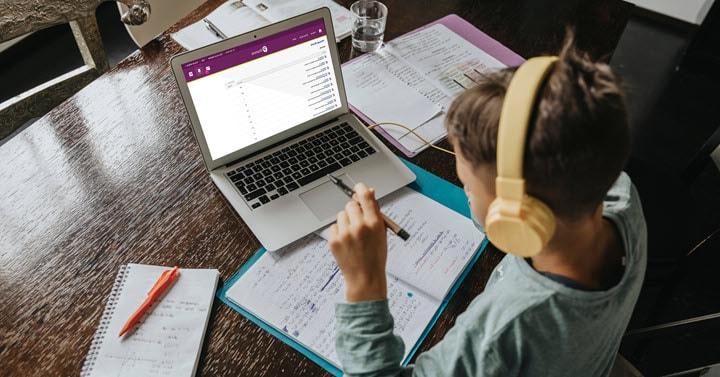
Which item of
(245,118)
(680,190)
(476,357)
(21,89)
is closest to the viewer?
(476,357)

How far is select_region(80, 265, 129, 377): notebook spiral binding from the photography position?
768 millimetres

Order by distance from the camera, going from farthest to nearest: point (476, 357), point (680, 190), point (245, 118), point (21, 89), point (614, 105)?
1. point (21, 89)
2. point (680, 190)
3. point (245, 118)
4. point (476, 357)
5. point (614, 105)

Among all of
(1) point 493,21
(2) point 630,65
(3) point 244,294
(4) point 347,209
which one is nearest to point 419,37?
(1) point 493,21

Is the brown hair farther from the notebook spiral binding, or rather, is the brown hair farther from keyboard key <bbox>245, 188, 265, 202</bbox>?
the notebook spiral binding

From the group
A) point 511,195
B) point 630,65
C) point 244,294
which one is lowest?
point 630,65

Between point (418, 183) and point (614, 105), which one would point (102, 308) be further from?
point (614, 105)

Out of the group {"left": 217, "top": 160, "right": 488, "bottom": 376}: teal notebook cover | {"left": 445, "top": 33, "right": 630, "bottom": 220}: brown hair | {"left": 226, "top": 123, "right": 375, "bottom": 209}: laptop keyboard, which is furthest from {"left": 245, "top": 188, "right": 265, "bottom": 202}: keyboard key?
{"left": 445, "top": 33, "right": 630, "bottom": 220}: brown hair

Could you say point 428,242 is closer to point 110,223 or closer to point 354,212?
point 354,212

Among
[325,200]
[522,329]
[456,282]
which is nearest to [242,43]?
[325,200]

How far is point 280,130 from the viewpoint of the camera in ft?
3.42

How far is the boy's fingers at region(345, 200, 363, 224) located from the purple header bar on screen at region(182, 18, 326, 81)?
35 centimetres

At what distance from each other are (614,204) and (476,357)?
0.29 m

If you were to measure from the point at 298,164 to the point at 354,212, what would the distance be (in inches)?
10.2

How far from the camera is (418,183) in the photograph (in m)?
1.04
